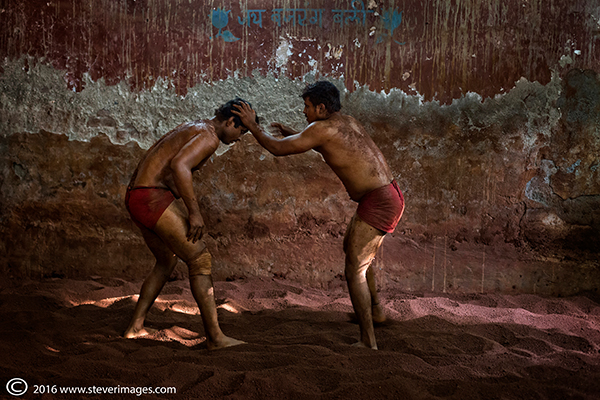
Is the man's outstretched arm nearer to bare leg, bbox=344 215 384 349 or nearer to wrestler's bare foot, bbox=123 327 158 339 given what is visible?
bare leg, bbox=344 215 384 349

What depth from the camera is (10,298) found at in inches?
150

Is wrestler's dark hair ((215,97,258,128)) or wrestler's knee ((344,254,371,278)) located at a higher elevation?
wrestler's dark hair ((215,97,258,128))

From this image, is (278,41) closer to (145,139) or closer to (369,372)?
(145,139)

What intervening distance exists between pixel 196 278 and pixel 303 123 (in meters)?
2.18

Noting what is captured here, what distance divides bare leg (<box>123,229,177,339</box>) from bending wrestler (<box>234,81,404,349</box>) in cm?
101

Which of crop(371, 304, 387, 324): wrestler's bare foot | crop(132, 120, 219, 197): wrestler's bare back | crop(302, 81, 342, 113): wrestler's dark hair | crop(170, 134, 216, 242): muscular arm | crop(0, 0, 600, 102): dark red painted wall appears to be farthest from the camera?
crop(0, 0, 600, 102): dark red painted wall

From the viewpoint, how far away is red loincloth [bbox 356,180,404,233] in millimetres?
3000

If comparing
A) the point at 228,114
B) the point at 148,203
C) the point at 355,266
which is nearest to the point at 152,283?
the point at 148,203

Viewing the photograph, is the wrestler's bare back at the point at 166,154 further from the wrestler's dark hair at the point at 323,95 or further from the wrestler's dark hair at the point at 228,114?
the wrestler's dark hair at the point at 323,95

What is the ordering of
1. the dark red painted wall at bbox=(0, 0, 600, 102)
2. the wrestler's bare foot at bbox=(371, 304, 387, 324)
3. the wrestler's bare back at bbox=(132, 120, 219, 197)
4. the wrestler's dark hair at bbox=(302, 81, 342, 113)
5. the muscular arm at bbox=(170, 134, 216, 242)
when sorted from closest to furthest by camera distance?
1. the muscular arm at bbox=(170, 134, 216, 242)
2. the wrestler's bare back at bbox=(132, 120, 219, 197)
3. the wrestler's dark hair at bbox=(302, 81, 342, 113)
4. the wrestler's bare foot at bbox=(371, 304, 387, 324)
5. the dark red painted wall at bbox=(0, 0, 600, 102)

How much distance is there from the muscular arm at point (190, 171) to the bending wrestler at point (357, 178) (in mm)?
347

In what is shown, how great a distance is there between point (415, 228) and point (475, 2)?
218cm

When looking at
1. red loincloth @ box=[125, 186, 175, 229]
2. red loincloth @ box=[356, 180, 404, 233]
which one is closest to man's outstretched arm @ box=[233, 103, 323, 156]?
red loincloth @ box=[356, 180, 404, 233]

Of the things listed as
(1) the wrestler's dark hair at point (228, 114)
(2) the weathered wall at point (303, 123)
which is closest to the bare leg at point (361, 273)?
(1) the wrestler's dark hair at point (228, 114)
